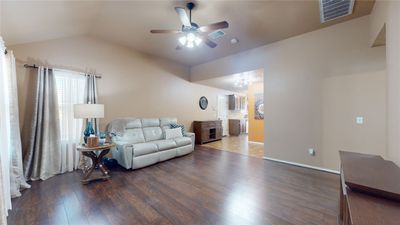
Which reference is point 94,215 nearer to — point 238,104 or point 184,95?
point 184,95

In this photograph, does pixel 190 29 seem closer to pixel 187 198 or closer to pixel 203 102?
pixel 187 198

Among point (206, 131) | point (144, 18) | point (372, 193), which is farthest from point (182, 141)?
point (372, 193)

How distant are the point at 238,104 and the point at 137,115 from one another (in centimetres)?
554

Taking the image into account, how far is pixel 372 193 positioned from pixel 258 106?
18.2ft

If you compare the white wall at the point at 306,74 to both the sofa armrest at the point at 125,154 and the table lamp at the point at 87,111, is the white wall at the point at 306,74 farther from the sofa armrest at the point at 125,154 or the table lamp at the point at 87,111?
the table lamp at the point at 87,111

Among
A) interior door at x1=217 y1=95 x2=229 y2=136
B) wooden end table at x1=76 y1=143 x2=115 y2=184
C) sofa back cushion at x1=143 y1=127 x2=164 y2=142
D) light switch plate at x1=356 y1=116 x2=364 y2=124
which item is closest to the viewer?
wooden end table at x1=76 y1=143 x2=115 y2=184

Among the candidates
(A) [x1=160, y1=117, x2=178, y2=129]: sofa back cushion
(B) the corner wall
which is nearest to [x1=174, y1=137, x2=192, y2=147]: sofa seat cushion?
(A) [x1=160, y1=117, x2=178, y2=129]: sofa back cushion

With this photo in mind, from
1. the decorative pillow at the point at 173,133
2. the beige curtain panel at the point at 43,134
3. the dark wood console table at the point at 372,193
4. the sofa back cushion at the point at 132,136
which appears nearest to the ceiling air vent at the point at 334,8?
the dark wood console table at the point at 372,193

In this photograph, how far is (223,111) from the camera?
8.05 metres

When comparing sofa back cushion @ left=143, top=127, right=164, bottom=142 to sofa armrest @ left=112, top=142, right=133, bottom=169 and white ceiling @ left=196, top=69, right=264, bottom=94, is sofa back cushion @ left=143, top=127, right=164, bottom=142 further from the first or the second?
white ceiling @ left=196, top=69, right=264, bottom=94

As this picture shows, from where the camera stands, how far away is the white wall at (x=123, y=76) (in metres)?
3.15

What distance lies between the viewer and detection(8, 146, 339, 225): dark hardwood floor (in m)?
1.92

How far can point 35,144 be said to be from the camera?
3.00 meters

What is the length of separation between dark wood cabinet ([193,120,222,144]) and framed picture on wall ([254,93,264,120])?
1.56m
